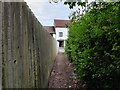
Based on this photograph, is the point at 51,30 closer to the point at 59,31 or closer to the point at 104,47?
the point at 59,31

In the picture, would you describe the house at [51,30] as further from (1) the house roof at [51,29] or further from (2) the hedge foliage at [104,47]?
(2) the hedge foliage at [104,47]

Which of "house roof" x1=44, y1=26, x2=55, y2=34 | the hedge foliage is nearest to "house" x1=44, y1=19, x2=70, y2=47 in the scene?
"house roof" x1=44, y1=26, x2=55, y2=34

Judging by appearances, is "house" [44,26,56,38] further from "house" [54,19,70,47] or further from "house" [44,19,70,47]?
"house" [54,19,70,47]

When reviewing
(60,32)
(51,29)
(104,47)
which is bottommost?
(104,47)

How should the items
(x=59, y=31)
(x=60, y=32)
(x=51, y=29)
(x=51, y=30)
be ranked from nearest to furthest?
(x=60, y=32), (x=59, y=31), (x=51, y=30), (x=51, y=29)

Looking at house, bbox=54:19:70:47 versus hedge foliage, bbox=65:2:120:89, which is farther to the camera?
house, bbox=54:19:70:47

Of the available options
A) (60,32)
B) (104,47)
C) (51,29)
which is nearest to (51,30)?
(51,29)

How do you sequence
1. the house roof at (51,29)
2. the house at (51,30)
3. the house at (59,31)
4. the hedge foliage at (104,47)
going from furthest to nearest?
the house roof at (51,29), the house at (51,30), the house at (59,31), the hedge foliage at (104,47)

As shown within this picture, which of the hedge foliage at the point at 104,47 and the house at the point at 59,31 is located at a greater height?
the house at the point at 59,31

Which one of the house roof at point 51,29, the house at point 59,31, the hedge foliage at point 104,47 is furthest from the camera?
the house roof at point 51,29

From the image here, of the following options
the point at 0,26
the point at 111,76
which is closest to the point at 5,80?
the point at 0,26

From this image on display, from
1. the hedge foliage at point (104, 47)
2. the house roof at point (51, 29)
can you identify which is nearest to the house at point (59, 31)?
the house roof at point (51, 29)

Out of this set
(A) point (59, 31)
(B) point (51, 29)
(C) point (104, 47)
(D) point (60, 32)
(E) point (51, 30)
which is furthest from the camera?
(B) point (51, 29)

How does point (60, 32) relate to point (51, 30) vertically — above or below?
below
